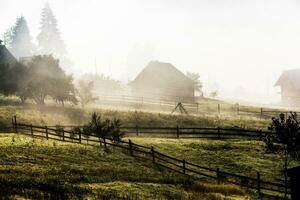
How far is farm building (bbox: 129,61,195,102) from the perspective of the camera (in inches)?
3182

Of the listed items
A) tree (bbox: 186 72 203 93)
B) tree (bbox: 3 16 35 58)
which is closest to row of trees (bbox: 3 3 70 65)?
tree (bbox: 3 16 35 58)

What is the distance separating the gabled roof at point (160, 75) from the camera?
81812mm

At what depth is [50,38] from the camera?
120 metres

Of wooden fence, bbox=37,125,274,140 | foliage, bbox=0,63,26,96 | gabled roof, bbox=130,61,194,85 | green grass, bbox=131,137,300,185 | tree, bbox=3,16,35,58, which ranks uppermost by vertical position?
tree, bbox=3,16,35,58

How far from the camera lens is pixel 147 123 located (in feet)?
158

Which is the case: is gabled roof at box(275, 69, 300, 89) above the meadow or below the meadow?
above

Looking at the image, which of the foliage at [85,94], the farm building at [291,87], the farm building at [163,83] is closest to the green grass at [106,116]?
the foliage at [85,94]

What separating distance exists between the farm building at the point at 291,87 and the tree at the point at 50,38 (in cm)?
6231

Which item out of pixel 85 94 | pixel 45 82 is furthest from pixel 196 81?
pixel 45 82

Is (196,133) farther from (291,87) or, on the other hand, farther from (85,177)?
(291,87)

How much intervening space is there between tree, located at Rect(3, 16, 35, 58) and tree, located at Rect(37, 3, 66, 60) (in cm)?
342

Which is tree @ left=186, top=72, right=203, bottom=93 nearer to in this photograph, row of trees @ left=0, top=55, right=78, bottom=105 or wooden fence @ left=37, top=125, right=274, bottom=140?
row of trees @ left=0, top=55, right=78, bottom=105

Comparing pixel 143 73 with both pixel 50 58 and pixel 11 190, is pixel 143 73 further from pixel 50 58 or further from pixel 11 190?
pixel 11 190

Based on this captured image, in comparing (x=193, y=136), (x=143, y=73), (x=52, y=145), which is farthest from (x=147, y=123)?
(x=143, y=73)
